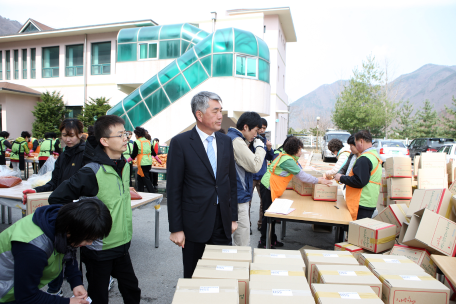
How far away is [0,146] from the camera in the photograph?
9023 mm

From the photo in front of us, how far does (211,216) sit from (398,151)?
49.8ft

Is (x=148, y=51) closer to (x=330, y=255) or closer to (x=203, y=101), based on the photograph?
(x=203, y=101)

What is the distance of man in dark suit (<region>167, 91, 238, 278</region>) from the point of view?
7.16ft

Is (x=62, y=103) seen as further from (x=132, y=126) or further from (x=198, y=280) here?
(x=198, y=280)

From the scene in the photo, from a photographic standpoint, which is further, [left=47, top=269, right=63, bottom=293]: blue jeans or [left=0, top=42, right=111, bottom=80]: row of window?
[left=0, top=42, right=111, bottom=80]: row of window

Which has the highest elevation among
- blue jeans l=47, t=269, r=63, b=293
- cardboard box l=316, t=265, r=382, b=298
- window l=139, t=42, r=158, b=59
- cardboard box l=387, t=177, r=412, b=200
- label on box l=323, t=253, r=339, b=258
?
window l=139, t=42, r=158, b=59

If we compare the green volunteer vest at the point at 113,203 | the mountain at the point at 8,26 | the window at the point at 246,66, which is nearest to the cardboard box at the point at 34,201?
the green volunteer vest at the point at 113,203

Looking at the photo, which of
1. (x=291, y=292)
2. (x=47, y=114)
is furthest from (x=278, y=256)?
(x=47, y=114)

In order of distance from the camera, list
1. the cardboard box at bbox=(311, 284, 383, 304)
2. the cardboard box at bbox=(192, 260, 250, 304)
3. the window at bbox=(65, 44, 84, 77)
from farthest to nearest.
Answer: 1. the window at bbox=(65, 44, 84, 77)
2. the cardboard box at bbox=(192, 260, 250, 304)
3. the cardboard box at bbox=(311, 284, 383, 304)

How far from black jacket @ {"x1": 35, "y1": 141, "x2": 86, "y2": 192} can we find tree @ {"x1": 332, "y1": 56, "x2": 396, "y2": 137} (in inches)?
1101

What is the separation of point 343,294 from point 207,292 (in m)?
0.74

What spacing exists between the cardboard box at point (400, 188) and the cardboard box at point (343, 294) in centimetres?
A: 329

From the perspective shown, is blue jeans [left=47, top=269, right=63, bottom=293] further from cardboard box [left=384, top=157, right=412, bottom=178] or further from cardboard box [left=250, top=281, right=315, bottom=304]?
cardboard box [left=384, top=157, right=412, bottom=178]

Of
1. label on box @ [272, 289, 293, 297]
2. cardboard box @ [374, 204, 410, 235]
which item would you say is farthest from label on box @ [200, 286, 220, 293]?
cardboard box @ [374, 204, 410, 235]
